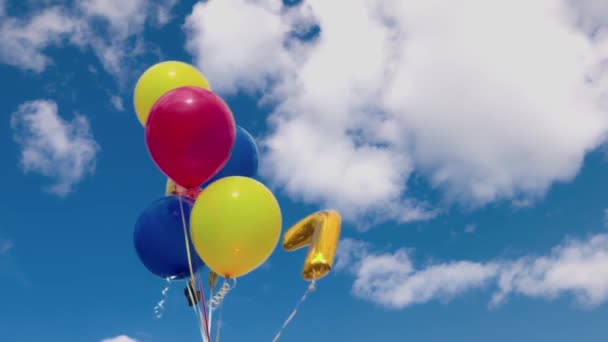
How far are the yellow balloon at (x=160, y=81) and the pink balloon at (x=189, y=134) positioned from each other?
2.63 ft

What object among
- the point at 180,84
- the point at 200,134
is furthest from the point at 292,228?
the point at 180,84

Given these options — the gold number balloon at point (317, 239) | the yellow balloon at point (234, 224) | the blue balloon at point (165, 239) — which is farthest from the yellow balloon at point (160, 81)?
the gold number balloon at point (317, 239)

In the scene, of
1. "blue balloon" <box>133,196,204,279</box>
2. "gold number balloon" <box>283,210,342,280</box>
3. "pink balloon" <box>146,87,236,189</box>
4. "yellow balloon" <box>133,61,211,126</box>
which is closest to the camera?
"gold number balloon" <box>283,210,342,280</box>

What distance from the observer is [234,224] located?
6.20 m

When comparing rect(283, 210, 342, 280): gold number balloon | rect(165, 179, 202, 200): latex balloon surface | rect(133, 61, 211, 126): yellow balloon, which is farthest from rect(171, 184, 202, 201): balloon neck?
rect(283, 210, 342, 280): gold number balloon

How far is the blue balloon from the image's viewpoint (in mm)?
6926

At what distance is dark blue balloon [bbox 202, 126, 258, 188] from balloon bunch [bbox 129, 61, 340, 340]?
45 mm

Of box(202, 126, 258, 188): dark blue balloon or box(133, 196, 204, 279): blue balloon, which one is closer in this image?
box(133, 196, 204, 279): blue balloon

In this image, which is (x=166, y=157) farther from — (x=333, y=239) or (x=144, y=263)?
(x=333, y=239)

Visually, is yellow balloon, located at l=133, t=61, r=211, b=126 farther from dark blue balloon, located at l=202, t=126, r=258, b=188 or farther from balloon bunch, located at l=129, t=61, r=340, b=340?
dark blue balloon, located at l=202, t=126, r=258, b=188

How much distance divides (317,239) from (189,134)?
185 centimetres

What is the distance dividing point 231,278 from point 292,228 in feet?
3.21

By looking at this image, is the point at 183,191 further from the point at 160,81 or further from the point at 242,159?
the point at 160,81

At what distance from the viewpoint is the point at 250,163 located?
24.9ft
